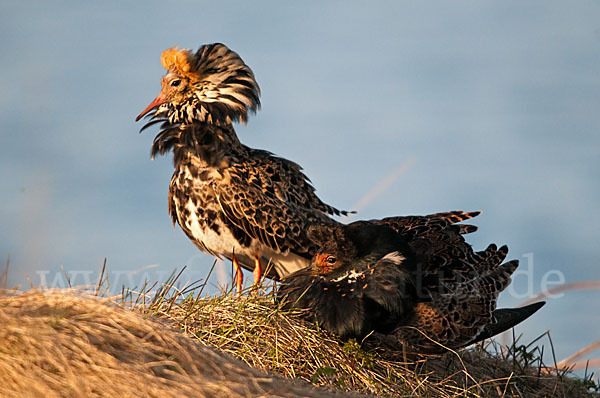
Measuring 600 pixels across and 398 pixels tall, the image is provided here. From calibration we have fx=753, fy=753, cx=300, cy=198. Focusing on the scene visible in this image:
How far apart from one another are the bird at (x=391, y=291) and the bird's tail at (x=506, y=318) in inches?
0.6

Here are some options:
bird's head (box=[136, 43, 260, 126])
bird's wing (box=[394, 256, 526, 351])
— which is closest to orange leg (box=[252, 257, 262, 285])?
bird's head (box=[136, 43, 260, 126])

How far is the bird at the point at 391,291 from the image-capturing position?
6.71 metres

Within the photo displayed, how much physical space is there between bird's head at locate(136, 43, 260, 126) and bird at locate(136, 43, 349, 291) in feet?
0.04

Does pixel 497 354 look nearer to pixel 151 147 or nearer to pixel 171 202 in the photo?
pixel 171 202

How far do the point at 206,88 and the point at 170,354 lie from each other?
203 inches

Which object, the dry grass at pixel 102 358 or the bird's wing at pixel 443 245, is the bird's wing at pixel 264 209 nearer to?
the bird's wing at pixel 443 245

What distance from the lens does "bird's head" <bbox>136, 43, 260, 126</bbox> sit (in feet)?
29.2

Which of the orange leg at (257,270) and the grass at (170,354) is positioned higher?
the orange leg at (257,270)

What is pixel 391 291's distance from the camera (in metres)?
6.72

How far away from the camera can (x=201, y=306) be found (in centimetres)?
693

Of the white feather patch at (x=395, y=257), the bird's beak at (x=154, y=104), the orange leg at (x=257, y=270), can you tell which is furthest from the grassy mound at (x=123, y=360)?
the bird's beak at (x=154, y=104)

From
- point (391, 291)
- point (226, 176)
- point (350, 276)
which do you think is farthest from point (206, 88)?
point (391, 291)

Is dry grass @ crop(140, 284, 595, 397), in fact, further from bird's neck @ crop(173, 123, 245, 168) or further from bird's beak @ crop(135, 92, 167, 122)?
bird's beak @ crop(135, 92, 167, 122)

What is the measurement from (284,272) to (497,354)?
2611 mm
